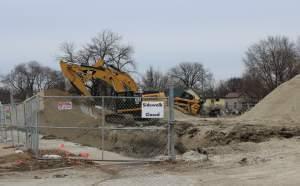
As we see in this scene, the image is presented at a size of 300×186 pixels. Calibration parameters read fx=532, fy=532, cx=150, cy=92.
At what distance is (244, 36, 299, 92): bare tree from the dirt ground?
8305cm

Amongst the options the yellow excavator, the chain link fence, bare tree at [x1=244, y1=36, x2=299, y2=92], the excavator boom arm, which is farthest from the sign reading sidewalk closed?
bare tree at [x1=244, y1=36, x2=299, y2=92]

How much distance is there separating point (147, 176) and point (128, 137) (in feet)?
45.6

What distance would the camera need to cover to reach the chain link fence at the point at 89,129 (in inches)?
816

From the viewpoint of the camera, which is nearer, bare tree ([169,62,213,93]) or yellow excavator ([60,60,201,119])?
yellow excavator ([60,60,201,119])

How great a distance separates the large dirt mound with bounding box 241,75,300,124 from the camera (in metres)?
29.7

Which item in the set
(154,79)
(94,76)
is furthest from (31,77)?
(94,76)

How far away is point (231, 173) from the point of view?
1248cm

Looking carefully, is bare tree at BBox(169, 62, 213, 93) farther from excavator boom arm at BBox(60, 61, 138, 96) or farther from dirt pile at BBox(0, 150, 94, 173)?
dirt pile at BBox(0, 150, 94, 173)

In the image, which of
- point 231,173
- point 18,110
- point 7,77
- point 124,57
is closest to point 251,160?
point 231,173

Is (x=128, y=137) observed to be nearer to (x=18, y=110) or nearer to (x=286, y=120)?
(x=18, y=110)

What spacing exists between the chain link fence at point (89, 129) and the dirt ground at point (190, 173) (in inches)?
142

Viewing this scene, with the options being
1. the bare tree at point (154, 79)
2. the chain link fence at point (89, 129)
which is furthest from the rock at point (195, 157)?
the bare tree at point (154, 79)

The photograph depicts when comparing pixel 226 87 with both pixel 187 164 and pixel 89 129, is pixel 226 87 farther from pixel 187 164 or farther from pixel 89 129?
pixel 187 164

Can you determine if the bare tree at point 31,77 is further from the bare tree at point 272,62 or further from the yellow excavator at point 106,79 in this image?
the yellow excavator at point 106,79
